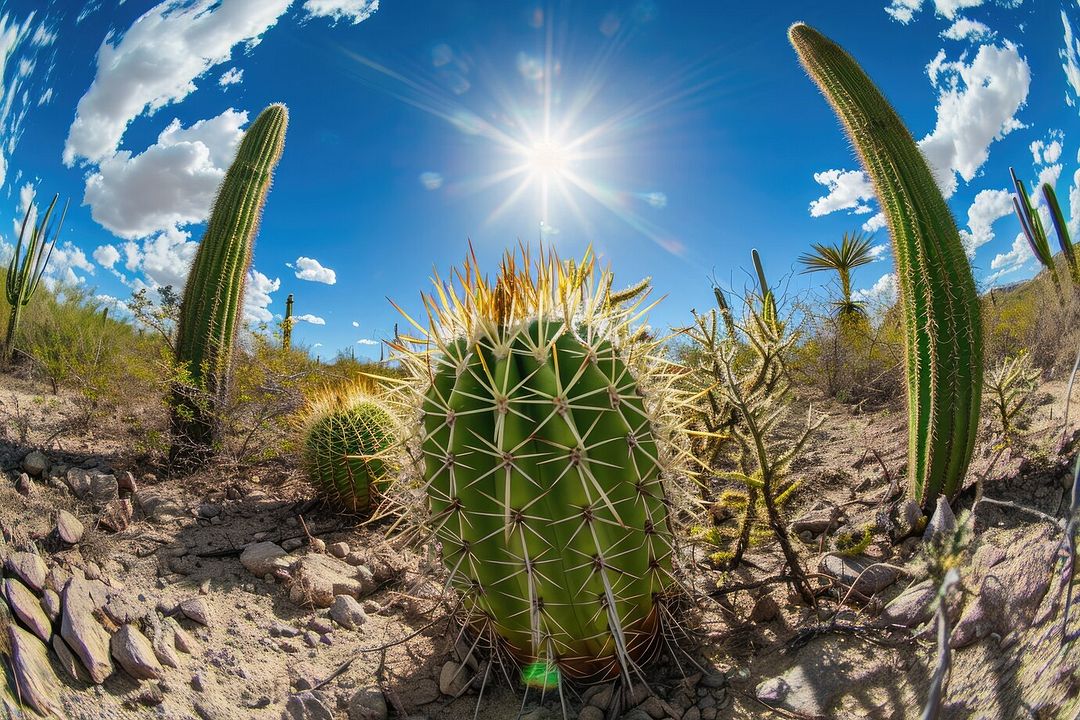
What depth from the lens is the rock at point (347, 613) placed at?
8.35ft

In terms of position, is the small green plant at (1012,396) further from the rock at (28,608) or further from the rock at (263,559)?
the rock at (28,608)

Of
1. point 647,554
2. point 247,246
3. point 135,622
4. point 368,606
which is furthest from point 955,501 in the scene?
point 247,246

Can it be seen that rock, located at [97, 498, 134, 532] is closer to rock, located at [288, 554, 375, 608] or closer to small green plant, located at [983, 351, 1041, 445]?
rock, located at [288, 554, 375, 608]

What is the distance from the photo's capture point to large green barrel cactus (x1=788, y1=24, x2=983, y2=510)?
2.81 meters

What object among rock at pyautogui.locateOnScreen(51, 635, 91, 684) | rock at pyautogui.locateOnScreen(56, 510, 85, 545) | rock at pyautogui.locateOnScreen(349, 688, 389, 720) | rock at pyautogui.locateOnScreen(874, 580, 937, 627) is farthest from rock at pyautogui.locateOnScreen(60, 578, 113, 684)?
rock at pyautogui.locateOnScreen(874, 580, 937, 627)

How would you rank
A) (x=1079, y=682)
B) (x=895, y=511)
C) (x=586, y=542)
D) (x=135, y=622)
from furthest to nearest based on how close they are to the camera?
(x=895, y=511)
(x=135, y=622)
(x=586, y=542)
(x=1079, y=682)

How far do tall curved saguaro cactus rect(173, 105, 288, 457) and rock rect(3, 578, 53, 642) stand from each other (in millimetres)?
2824

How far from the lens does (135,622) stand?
2.00 meters

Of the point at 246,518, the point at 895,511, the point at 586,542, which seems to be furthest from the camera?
the point at 246,518

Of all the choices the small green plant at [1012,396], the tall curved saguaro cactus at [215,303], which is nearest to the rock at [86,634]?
the tall curved saguaro cactus at [215,303]

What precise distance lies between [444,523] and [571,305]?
2.89 feet

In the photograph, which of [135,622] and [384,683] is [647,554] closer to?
[384,683]

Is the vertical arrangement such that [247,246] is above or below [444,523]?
above

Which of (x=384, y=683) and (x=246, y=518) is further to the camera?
(x=246, y=518)
